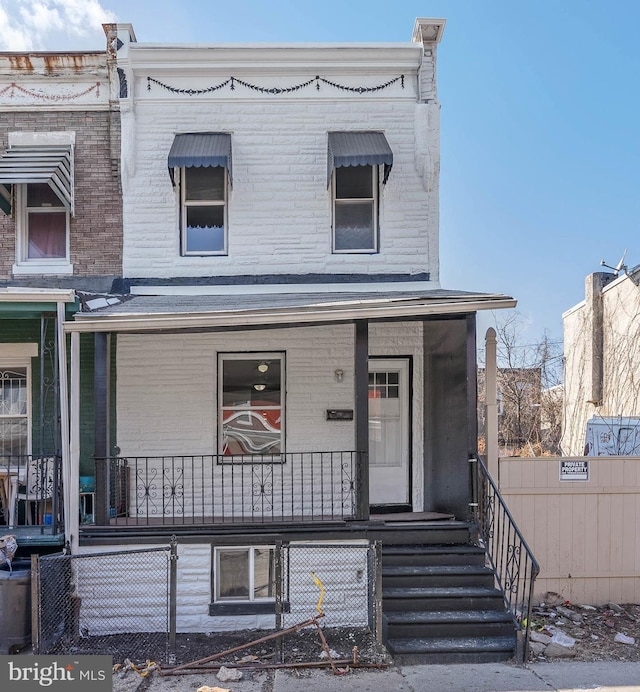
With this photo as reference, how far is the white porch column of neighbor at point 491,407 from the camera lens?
7.34 meters

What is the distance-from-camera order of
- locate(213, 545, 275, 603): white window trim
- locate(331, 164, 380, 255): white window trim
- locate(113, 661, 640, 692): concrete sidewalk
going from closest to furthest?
1. locate(113, 661, 640, 692): concrete sidewalk
2. locate(213, 545, 275, 603): white window trim
3. locate(331, 164, 380, 255): white window trim

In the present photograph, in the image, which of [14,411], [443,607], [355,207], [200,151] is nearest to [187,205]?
[200,151]

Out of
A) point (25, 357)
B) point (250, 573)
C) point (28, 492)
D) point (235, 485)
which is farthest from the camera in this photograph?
point (25, 357)

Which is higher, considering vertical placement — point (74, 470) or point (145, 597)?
point (74, 470)

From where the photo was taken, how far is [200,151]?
315 inches

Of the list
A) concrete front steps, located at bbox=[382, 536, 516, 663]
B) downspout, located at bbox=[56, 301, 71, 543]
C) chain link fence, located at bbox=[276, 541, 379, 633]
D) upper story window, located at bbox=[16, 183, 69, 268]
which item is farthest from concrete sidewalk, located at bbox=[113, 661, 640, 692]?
upper story window, located at bbox=[16, 183, 69, 268]

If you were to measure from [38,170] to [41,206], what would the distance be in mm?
793

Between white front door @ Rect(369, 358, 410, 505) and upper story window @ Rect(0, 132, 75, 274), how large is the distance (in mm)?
4490

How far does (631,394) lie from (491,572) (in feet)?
26.6

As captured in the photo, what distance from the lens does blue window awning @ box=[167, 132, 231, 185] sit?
25.9 feet

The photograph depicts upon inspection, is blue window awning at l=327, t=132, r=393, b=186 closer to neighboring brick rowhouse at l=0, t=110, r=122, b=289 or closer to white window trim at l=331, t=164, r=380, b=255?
white window trim at l=331, t=164, r=380, b=255

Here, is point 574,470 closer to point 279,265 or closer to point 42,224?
point 279,265

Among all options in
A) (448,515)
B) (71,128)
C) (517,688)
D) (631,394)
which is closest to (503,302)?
(448,515)

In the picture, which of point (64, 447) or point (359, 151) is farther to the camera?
point (359, 151)
